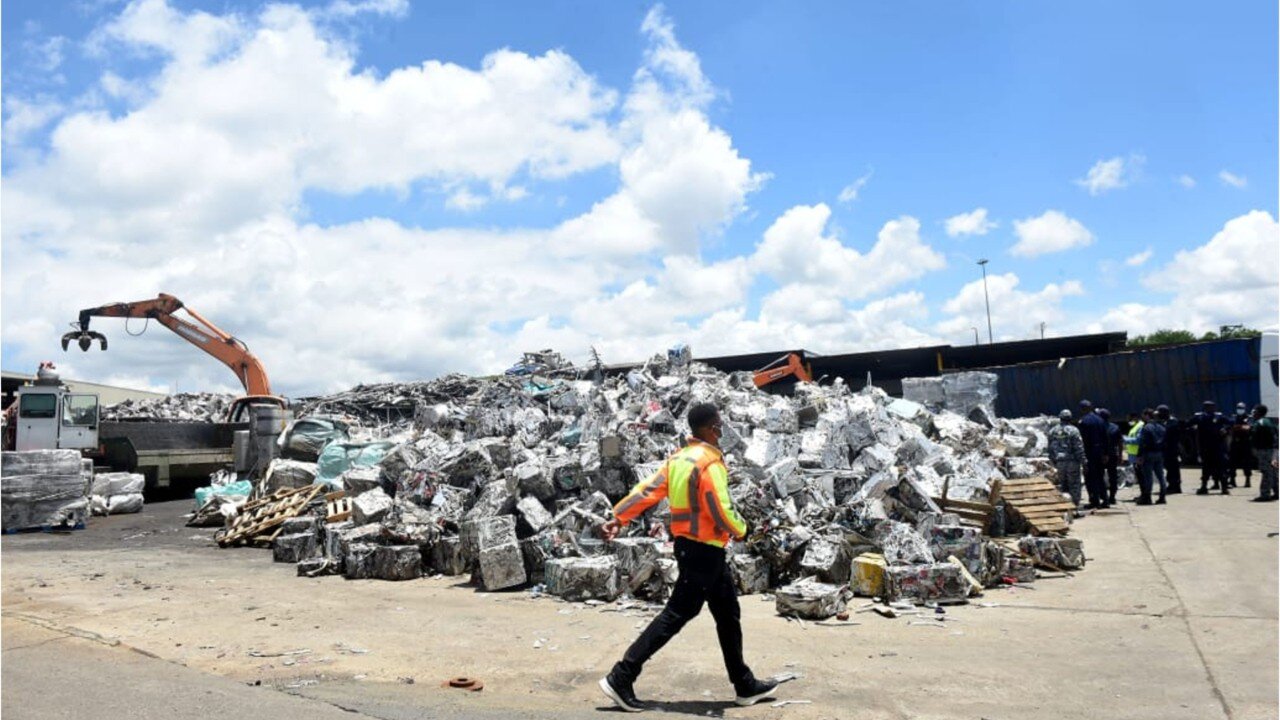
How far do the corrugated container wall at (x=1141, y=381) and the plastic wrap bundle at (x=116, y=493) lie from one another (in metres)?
18.8

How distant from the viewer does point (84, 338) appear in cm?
1588

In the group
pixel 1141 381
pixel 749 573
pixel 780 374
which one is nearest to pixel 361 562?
pixel 749 573

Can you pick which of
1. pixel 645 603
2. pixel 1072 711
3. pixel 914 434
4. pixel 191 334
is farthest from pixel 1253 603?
pixel 191 334

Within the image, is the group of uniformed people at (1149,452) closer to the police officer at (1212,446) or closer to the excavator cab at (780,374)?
the police officer at (1212,446)

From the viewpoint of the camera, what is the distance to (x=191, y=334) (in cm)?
1800

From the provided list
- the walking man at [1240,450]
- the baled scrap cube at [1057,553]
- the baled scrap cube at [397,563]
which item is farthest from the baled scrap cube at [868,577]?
the walking man at [1240,450]

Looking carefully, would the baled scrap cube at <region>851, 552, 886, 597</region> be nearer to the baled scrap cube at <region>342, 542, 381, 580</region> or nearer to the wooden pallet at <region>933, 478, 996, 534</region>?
the wooden pallet at <region>933, 478, 996, 534</region>

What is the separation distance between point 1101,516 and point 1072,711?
26.8 ft

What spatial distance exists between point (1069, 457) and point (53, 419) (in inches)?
633

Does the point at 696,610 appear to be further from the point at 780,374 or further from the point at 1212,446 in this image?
the point at 780,374

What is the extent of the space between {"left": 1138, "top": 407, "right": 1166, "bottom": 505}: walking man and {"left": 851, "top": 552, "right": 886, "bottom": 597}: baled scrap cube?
7383 millimetres

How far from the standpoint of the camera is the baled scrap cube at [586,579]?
685cm

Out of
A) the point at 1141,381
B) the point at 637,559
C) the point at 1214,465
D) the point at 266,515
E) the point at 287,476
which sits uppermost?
the point at 1141,381

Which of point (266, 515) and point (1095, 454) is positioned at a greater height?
point (1095, 454)
